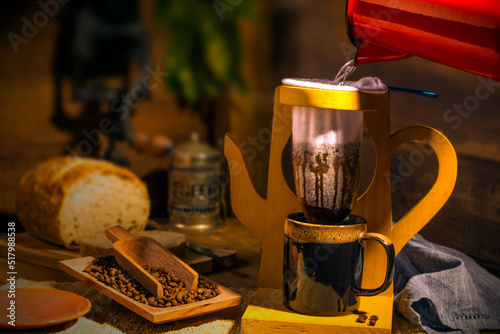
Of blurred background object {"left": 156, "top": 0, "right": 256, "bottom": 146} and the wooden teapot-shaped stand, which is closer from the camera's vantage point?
the wooden teapot-shaped stand

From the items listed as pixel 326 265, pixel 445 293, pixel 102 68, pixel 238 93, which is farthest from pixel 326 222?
pixel 102 68

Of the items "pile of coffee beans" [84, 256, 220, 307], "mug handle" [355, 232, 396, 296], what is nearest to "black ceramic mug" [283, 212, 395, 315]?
"mug handle" [355, 232, 396, 296]

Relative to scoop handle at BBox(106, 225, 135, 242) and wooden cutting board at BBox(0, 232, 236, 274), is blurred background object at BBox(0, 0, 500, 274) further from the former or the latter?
scoop handle at BBox(106, 225, 135, 242)

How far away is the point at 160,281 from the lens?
801 millimetres

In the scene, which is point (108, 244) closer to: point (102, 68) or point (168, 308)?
point (168, 308)

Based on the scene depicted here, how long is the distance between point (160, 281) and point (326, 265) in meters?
0.22

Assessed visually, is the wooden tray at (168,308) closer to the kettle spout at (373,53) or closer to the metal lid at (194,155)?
the kettle spout at (373,53)

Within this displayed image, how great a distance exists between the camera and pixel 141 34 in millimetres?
1366

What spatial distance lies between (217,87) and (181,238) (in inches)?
18.6

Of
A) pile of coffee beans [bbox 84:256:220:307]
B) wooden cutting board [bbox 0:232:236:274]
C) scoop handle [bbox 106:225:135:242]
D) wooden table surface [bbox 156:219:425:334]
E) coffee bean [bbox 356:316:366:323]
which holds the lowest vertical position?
wooden table surface [bbox 156:219:425:334]

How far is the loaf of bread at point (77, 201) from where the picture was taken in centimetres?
110

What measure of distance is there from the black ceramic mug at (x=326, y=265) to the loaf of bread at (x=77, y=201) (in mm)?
483

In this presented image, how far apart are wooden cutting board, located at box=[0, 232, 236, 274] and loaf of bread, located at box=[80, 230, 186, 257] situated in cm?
2

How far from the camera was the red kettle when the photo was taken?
67 cm
